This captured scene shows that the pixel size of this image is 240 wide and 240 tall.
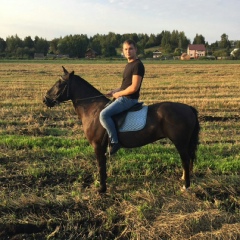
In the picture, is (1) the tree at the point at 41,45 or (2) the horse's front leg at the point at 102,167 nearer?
(2) the horse's front leg at the point at 102,167

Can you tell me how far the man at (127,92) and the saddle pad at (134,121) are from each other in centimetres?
17

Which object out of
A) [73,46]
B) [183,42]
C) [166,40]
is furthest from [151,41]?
[73,46]

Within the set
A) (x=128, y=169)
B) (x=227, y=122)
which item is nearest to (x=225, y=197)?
(x=128, y=169)

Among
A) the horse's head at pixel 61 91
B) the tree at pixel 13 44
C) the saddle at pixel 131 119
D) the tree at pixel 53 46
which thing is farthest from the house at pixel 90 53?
the saddle at pixel 131 119

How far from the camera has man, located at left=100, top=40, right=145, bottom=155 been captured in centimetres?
572

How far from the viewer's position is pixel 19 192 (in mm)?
6035

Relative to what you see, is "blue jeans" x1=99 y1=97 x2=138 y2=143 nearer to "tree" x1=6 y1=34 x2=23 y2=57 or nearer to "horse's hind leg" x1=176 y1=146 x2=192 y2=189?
"horse's hind leg" x1=176 y1=146 x2=192 y2=189

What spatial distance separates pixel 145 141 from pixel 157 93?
45.0 ft

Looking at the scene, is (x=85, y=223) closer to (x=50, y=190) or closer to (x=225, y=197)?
(x=50, y=190)

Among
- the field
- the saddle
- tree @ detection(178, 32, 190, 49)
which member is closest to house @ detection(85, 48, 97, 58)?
tree @ detection(178, 32, 190, 49)

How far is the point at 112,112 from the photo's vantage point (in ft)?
19.1

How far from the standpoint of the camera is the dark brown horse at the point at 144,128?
5902 mm

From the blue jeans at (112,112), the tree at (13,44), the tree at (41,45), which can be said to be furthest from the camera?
the tree at (41,45)

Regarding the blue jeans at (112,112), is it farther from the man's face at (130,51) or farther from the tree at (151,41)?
the tree at (151,41)
